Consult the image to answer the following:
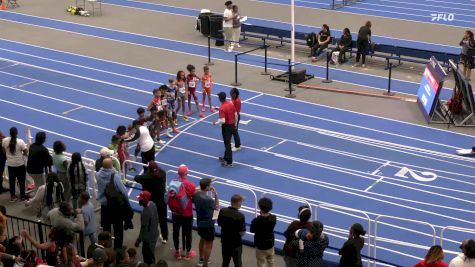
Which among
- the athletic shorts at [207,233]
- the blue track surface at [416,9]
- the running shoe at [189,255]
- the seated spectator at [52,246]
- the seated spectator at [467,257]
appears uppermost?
the blue track surface at [416,9]

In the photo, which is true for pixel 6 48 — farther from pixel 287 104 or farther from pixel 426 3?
pixel 426 3

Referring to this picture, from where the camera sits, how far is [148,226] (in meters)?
13.1

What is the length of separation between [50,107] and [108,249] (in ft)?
43.7

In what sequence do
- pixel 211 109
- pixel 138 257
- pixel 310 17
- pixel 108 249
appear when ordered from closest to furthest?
pixel 108 249, pixel 138 257, pixel 211 109, pixel 310 17

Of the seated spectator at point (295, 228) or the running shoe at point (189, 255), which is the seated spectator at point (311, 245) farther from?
the running shoe at point (189, 255)

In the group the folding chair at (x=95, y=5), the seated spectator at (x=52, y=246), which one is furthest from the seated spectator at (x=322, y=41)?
the seated spectator at (x=52, y=246)

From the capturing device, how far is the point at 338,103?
79.5 feet

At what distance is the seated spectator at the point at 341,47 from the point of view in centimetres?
2788

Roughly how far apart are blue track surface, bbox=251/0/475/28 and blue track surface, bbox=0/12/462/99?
8.13m

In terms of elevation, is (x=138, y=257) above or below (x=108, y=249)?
below

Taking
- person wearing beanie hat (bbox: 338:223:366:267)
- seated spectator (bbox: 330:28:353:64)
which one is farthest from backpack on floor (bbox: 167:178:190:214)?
seated spectator (bbox: 330:28:353:64)

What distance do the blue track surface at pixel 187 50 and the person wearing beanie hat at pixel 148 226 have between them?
43.6ft

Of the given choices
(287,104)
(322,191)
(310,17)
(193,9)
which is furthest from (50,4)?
(322,191)

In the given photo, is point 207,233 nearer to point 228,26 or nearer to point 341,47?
point 341,47
